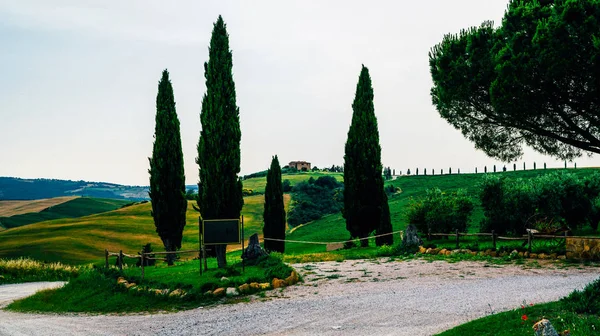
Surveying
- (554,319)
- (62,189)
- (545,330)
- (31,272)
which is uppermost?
(62,189)

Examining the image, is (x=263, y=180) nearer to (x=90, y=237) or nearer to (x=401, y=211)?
(x=401, y=211)

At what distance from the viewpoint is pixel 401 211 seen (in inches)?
2347

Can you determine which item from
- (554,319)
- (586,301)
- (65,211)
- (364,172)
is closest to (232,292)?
(554,319)

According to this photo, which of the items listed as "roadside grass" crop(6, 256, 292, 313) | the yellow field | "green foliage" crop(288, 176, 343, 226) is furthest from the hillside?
the yellow field

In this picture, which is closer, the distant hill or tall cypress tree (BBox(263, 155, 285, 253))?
tall cypress tree (BBox(263, 155, 285, 253))

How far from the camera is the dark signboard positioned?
20906 millimetres

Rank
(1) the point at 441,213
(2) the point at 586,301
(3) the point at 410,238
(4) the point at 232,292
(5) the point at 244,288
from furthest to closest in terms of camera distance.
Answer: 1. (1) the point at 441,213
2. (3) the point at 410,238
3. (5) the point at 244,288
4. (4) the point at 232,292
5. (2) the point at 586,301

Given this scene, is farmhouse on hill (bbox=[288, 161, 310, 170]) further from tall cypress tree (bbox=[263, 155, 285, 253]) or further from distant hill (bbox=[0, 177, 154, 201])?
tall cypress tree (bbox=[263, 155, 285, 253])

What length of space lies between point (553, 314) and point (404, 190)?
73.3 metres

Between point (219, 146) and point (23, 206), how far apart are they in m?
87.0

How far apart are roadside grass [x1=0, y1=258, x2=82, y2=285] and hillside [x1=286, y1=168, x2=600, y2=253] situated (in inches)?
642

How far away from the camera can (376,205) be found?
1452 inches

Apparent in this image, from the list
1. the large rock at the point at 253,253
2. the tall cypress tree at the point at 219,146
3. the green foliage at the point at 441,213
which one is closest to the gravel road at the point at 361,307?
the large rock at the point at 253,253

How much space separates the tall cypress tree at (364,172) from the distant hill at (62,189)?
12808 cm
